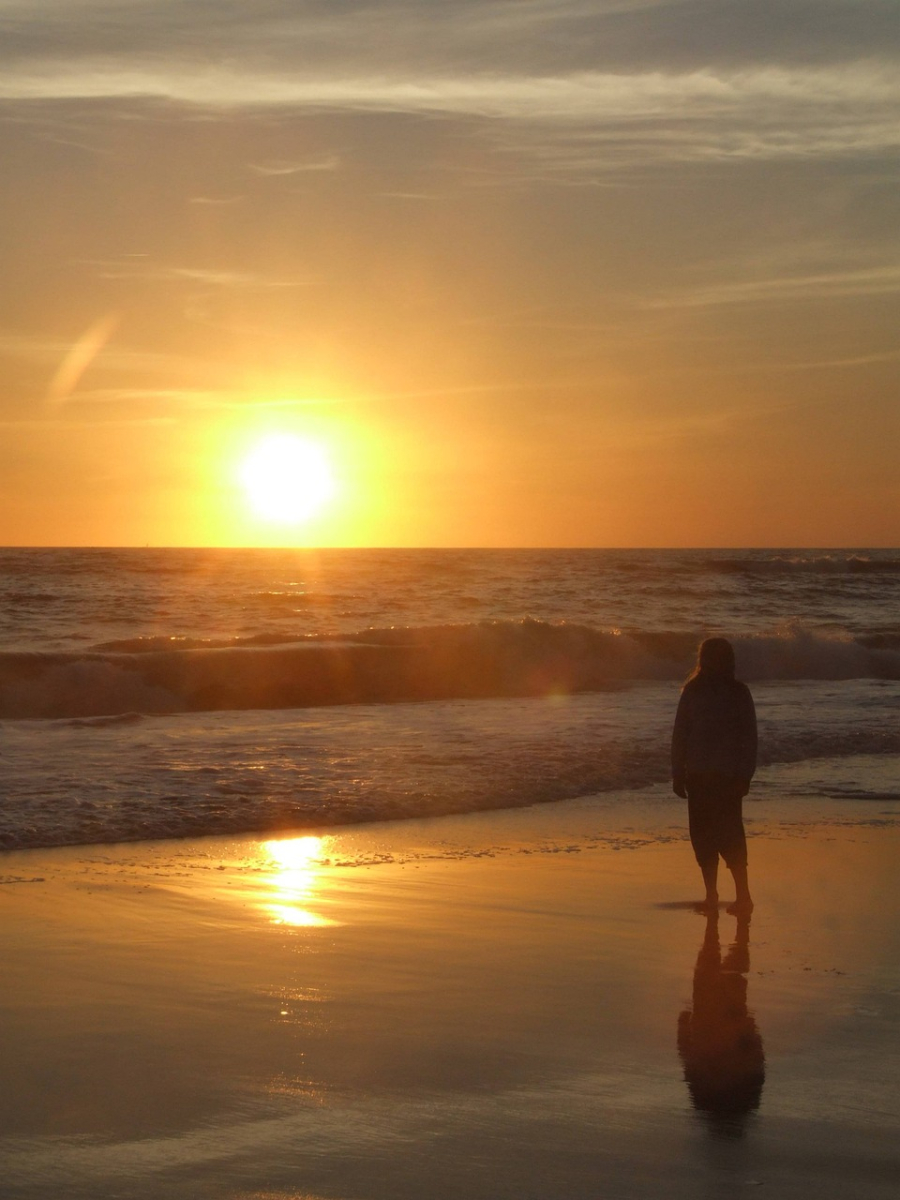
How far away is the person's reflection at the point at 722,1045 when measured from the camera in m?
4.58

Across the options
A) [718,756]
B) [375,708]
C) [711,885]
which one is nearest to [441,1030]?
[711,885]

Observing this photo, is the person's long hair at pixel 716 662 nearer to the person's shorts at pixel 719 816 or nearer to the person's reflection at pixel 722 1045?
the person's shorts at pixel 719 816

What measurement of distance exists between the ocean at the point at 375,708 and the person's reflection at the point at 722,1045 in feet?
15.7

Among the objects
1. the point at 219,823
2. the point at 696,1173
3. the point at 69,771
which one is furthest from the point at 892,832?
the point at 69,771

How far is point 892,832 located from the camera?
9.96 m

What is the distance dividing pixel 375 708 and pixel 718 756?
1284 centimetres

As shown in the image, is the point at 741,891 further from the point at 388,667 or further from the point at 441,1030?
the point at 388,667

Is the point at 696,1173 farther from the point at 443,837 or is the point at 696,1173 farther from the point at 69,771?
the point at 69,771

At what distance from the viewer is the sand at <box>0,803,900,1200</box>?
4.07 m

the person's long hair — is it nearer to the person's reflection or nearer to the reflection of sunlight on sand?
the person's reflection

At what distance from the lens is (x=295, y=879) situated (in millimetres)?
8352

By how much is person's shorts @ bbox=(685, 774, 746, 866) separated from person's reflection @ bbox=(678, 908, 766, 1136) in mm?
928

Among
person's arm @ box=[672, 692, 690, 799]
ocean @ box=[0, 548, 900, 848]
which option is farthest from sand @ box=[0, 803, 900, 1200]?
ocean @ box=[0, 548, 900, 848]

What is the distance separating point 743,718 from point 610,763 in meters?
5.83
